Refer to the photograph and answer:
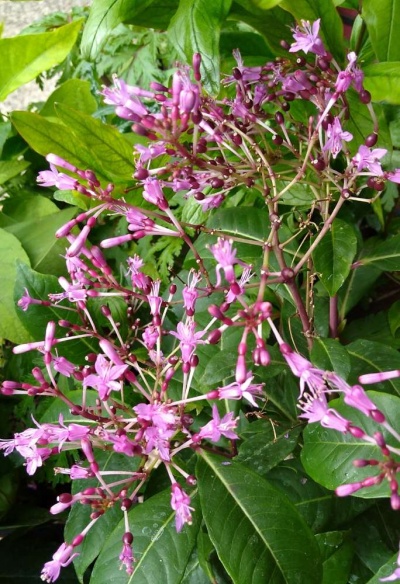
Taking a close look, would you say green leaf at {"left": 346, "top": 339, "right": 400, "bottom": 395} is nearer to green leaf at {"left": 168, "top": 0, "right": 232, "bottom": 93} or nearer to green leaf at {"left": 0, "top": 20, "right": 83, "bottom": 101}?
green leaf at {"left": 168, "top": 0, "right": 232, "bottom": 93}

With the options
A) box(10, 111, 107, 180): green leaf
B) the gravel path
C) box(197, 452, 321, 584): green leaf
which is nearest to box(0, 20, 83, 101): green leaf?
box(10, 111, 107, 180): green leaf

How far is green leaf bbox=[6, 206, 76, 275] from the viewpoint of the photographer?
1012 mm

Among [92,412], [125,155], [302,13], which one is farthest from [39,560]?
[302,13]

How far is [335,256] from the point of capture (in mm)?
626

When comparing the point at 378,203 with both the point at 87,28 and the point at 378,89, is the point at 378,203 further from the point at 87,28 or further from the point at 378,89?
the point at 87,28

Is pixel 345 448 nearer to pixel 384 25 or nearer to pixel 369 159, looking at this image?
pixel 369 159

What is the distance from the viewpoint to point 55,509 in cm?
55

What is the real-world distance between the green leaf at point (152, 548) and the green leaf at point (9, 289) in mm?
391

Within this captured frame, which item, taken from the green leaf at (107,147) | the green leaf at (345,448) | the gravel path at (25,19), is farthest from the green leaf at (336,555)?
the gravel path at (25,19)

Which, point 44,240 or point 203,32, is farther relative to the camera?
point 44,240

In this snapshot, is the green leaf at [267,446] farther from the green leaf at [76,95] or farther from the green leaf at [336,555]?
the green leaf at [76,95]

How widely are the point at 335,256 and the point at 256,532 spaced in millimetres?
282

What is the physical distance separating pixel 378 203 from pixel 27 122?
513 millimetres

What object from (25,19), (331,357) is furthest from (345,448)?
(25,19)
